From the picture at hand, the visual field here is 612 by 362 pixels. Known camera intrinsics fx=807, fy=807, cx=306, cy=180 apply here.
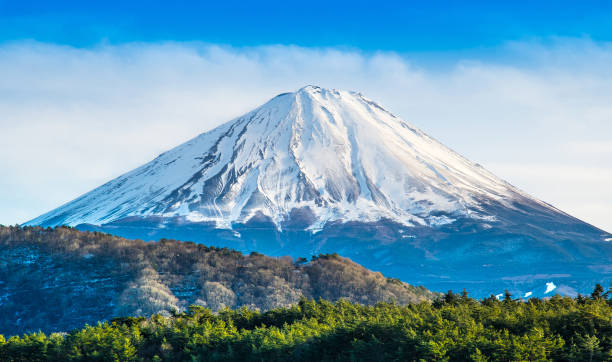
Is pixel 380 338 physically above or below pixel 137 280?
below

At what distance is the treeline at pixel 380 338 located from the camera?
127 ft

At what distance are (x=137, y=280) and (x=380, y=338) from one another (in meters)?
49.6

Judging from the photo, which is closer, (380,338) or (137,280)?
(380,338)

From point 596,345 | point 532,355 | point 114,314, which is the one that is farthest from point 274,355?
point 114,314

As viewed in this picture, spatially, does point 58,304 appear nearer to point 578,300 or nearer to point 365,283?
point 365,283

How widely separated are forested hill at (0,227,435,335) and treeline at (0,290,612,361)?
101ft

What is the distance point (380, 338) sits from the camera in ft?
144

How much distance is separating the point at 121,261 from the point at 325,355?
2109 inches

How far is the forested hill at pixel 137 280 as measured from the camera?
8569 cm

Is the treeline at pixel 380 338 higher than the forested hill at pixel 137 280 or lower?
lower

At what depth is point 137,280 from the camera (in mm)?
88062

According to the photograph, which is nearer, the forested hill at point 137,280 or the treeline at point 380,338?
the treeline at point 380,338

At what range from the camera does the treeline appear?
1527 inches

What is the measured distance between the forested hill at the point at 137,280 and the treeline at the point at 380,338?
101 ft
